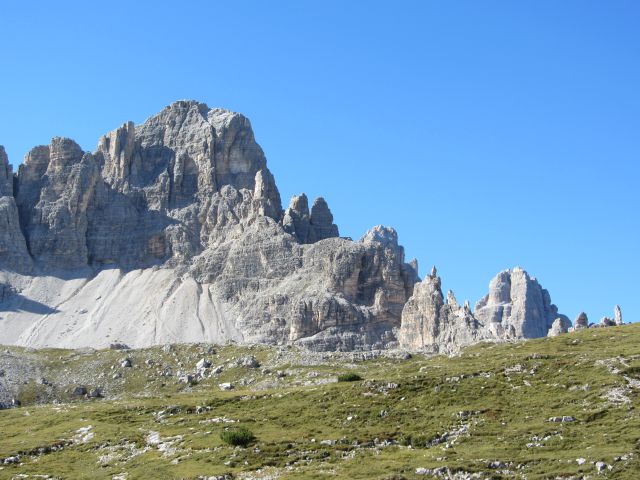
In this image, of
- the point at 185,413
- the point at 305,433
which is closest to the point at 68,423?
the point at 185,413

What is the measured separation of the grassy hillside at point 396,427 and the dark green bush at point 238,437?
398 mm

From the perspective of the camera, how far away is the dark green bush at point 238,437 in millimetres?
92875

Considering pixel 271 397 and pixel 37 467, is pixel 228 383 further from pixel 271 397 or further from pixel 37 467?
pixel 37 467

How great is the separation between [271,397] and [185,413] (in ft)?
33.9

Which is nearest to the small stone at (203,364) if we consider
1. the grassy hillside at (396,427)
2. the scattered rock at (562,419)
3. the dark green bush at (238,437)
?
the grassy hillside at (396,427)

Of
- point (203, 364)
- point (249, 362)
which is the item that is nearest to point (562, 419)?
point (249, 362)

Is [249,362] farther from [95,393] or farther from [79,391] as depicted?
[79,391]

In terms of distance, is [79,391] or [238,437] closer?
[238,437]

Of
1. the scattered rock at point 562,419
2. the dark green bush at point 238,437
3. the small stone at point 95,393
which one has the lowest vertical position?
the dark green bush at point 238,437

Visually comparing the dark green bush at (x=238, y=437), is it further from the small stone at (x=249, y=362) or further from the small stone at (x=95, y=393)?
the small stone at (x=249, y=362)

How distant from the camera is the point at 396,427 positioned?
93.1 metres

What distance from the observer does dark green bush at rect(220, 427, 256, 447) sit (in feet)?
305

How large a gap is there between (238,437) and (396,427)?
1491 centimetres

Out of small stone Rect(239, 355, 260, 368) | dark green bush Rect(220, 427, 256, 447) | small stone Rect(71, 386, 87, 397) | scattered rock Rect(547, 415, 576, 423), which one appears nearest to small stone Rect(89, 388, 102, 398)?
small stone Rect(71, 386, 87, 397)
